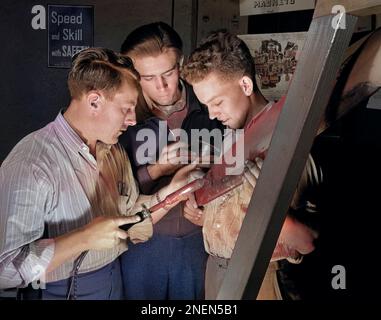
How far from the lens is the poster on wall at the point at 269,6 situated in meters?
3.20

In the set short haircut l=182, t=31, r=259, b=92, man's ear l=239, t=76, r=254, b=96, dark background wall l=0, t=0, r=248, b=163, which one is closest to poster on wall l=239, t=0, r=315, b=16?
dark background wall l=0, t=0, r=248, b=163

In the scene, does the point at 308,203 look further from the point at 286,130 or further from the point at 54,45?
the point at 54,45

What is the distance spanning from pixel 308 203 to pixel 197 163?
61 centimetres

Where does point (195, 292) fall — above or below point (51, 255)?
below

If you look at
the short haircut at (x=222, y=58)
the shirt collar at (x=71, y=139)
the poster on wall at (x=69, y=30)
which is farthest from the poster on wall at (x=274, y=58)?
the shirt collar at (x=71, y=139)

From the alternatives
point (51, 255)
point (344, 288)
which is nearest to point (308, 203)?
point (344, 288)

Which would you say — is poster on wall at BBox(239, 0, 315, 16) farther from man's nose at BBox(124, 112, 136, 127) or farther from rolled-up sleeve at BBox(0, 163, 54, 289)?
rolled-up sleeve at BBox(0, 163, 54, 289)

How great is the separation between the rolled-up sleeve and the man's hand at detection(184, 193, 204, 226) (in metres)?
0.69

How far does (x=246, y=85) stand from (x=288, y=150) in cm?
74

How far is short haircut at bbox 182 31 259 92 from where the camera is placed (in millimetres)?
3215

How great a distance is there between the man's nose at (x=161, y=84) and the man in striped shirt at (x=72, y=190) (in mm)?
113

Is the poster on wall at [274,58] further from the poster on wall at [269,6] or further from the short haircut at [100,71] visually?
the short haircut at [100,71]
